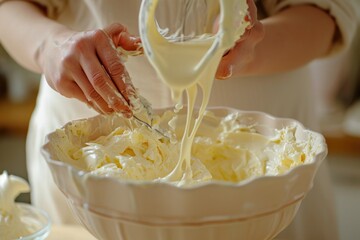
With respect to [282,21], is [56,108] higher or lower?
lower

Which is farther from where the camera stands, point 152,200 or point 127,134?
point 127,134

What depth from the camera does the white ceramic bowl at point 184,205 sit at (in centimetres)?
56

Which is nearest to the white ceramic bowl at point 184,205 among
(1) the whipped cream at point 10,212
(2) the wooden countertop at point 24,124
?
(1) the whipped cream at point 10,212

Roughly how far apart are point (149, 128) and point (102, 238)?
18 centimetres

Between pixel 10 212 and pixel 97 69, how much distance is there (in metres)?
Answer: 0.26

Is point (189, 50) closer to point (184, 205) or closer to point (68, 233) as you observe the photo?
point (184, 205)

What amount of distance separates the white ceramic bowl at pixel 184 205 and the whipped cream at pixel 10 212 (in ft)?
0.62

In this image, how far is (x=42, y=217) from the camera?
0.84m

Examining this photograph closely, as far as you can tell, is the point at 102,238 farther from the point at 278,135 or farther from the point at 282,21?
the point at 282,21

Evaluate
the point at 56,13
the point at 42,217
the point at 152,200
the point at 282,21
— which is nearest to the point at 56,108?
the point at 56,13

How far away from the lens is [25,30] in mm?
950

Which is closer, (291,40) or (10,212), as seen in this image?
(10,212)

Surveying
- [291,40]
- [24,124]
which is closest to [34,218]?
[291,40]

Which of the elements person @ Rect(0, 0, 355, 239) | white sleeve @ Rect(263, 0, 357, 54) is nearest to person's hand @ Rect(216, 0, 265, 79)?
person @ Rect(0, 0, 355, 239)
